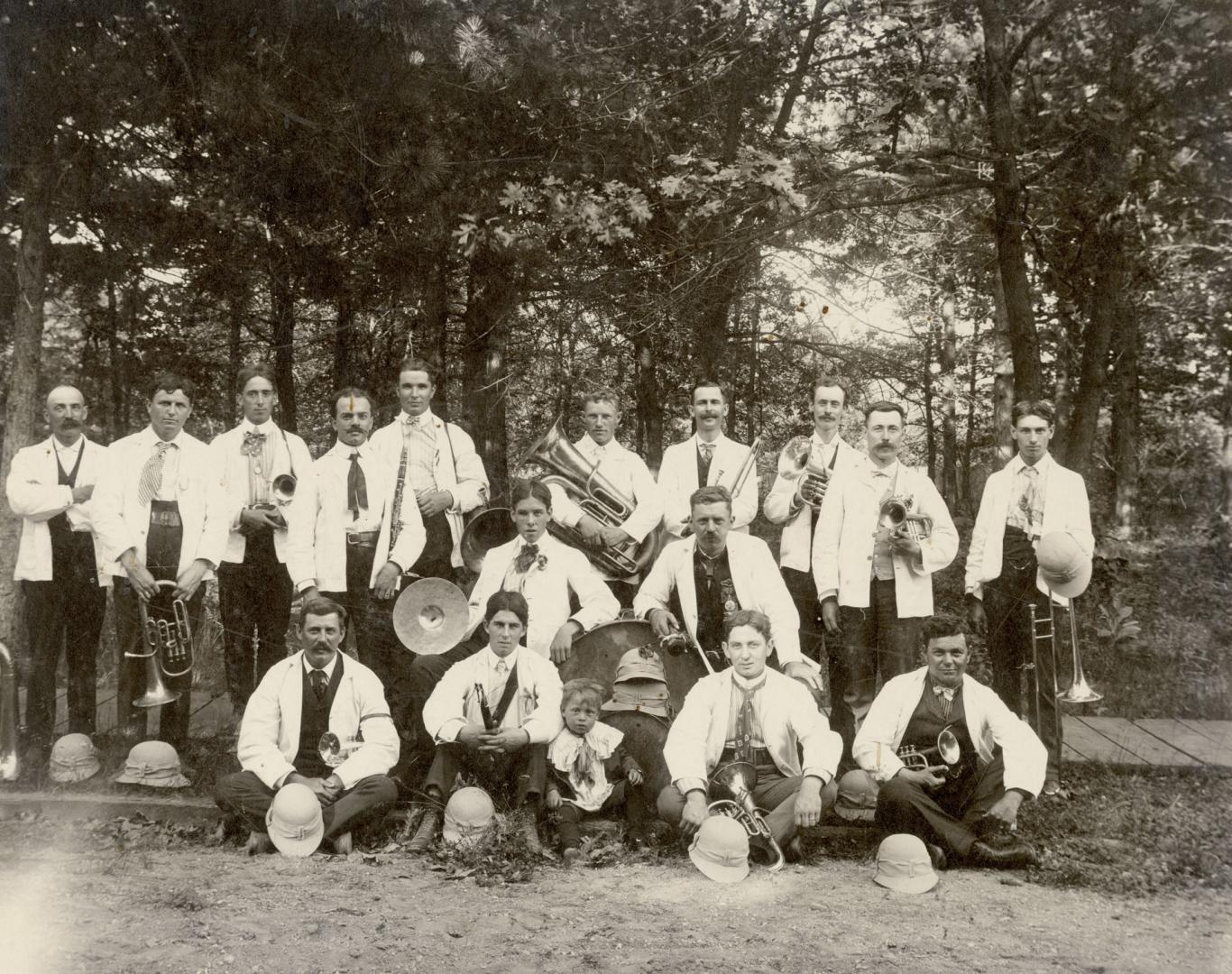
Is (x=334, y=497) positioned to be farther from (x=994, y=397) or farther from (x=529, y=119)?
(x=994, y=397)

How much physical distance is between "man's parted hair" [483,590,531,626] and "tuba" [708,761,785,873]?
4.23 feet

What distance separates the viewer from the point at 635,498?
6.60 metres

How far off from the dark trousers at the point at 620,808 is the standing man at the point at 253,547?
2180mm

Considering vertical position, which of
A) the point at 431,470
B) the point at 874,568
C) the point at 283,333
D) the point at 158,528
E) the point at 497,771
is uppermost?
the point at 283,333

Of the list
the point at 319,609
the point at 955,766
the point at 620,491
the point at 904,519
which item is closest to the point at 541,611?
the point at 620,491

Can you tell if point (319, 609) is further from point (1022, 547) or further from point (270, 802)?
point (1022, 547)

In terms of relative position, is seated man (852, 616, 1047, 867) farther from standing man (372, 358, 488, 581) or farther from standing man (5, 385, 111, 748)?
standing man (5, 385, 111, 748)

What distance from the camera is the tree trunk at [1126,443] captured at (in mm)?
12398

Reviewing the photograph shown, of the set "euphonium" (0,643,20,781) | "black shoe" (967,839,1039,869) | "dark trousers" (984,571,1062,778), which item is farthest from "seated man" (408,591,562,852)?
"dark trousers" (984,571,1062,778)

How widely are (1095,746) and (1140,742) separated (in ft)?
1.05

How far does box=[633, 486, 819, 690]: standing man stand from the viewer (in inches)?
226

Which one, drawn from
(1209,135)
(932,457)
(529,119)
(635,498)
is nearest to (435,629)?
(635,498)

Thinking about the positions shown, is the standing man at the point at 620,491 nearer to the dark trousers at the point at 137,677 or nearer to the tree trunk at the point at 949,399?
the dark trousers at the point at 137,677

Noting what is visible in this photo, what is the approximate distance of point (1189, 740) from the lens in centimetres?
675
